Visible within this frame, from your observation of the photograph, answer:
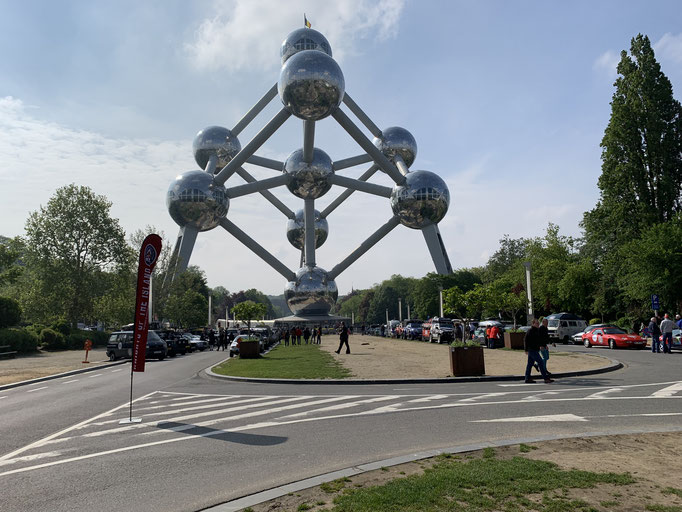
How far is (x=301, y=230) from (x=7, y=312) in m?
30.5

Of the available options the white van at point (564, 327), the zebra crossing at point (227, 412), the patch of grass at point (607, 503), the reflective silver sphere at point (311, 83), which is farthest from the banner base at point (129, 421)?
the white van at point (564, 327)

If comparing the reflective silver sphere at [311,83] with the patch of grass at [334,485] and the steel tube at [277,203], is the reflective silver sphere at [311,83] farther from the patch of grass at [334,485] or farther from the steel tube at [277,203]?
the patch of grass at [334,485]

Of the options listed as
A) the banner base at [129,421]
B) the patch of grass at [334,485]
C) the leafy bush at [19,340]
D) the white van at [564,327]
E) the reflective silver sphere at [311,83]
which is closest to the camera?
the patch of grass at [334,485]

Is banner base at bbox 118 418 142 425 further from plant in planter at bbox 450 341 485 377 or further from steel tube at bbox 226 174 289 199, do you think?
steel tube at bbox 226 174 289 199

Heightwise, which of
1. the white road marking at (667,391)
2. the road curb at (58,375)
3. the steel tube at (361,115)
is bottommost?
the road curb at (58,375)

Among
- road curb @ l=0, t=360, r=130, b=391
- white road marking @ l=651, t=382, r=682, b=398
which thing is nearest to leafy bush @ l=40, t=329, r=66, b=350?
road curb @ l=0, t=360, r=130, b=391

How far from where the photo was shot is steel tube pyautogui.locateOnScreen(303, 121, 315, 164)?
4734 centimetres

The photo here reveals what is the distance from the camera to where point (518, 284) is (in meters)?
69.3

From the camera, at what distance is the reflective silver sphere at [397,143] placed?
55562mm

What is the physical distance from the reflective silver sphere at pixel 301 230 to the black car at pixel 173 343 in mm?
24343

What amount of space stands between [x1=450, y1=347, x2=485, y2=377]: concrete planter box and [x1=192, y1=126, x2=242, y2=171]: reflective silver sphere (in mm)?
42873

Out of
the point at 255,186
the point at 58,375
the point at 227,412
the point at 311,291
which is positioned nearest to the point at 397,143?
the point at 255,186

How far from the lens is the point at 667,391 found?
11.7 m

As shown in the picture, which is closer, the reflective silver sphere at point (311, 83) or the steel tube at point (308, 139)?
the reflective silver sphere at point (311, 83)
